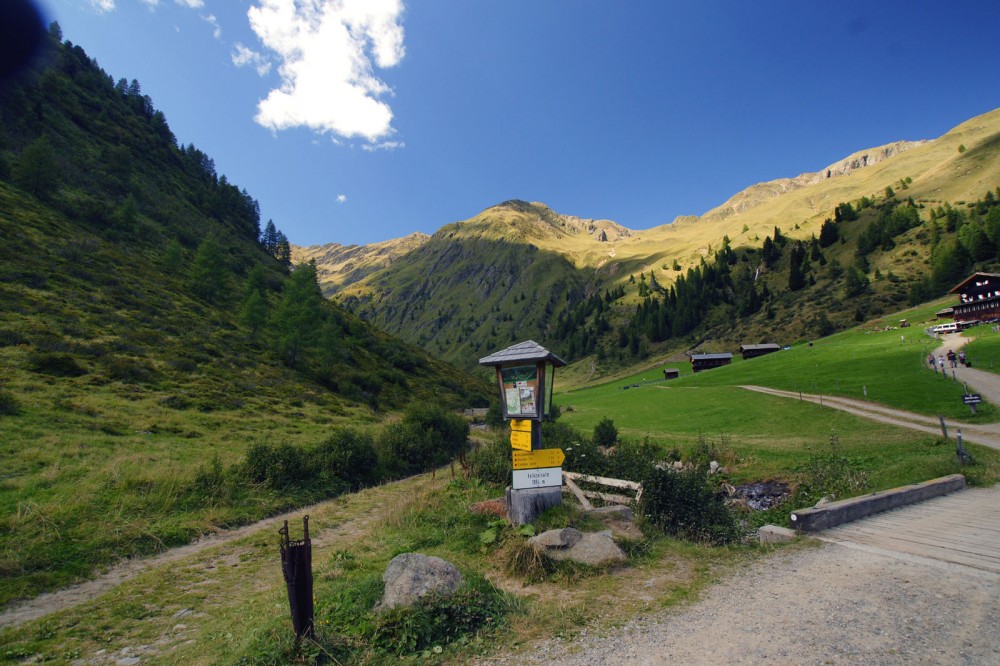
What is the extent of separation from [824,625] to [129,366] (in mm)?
39064

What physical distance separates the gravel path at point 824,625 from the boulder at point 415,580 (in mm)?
1687

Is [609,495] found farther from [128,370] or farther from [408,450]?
[128,370]

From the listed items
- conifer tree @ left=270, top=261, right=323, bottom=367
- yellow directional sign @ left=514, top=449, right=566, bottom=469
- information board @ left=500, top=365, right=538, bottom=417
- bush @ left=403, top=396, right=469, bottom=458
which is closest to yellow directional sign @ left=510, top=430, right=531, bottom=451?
yellow directional sign @ left=514, top=449, right=566, bottom=469

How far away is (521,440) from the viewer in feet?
34.9

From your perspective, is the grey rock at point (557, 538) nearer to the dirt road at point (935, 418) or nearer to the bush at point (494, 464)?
the bush at point (494, 464)

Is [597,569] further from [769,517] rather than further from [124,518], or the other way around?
[124,518]

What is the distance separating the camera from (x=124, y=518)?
13.7 metres

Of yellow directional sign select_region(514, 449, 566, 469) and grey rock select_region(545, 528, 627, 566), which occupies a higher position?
yellow directional sign select_region(514, 449, 566, 469)

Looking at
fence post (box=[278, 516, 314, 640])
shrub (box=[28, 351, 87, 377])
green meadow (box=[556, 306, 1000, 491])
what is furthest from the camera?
shrub (box=[28, 351, 87, 377])

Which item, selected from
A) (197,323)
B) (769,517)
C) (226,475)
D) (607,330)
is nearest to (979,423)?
(769,517)

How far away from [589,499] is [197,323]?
47991 millimetres

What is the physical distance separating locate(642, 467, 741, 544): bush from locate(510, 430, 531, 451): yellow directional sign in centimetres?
391

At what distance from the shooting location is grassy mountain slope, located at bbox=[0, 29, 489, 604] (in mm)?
13906

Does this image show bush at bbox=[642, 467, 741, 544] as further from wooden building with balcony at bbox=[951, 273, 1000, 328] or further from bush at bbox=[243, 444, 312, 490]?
wooden building with balcony at bbox=[951, 273, 1000, 328]
